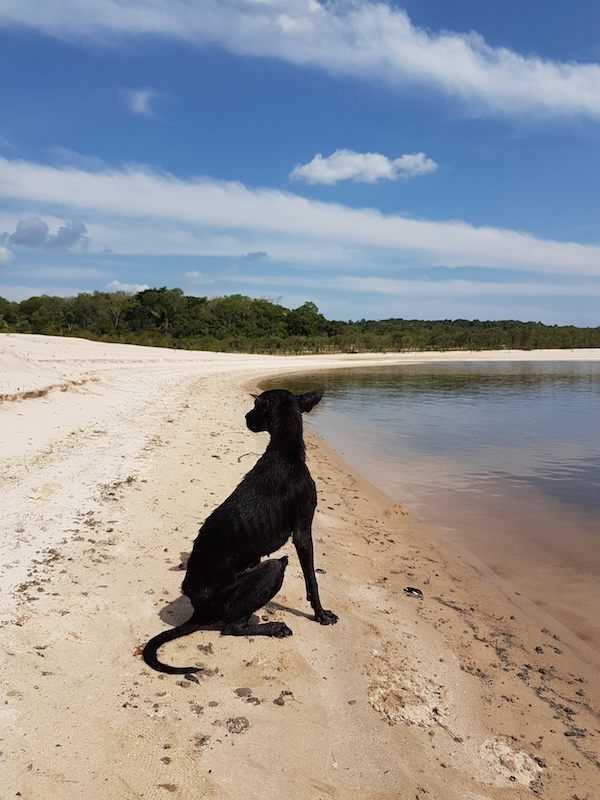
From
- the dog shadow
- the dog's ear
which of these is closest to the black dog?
the dog's ear

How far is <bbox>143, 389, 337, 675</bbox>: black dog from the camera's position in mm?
4270

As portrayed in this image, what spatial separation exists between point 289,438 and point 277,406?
0.31 m

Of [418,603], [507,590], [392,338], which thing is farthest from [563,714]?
[392,338]

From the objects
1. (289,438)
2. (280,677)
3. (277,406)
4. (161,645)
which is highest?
(277,406)

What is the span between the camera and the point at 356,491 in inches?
404

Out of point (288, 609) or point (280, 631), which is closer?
point (280, 631)

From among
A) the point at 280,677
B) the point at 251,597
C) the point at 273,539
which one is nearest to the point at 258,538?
the point at 273,539

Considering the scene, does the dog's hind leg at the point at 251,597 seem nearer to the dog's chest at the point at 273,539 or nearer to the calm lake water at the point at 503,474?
the dog's chest at the point at 273,539

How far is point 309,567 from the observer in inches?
185

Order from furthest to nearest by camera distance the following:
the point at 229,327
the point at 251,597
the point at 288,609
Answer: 1. the point at 229,327
2. the point at 288,609
3. the point at 251,597

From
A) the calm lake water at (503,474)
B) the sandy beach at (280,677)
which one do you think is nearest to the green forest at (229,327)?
the calm lake water at (503,474)

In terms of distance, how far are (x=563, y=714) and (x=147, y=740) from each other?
2.87m

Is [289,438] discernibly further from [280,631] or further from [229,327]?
[229,327]

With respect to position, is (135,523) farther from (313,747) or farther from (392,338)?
(392,338)
